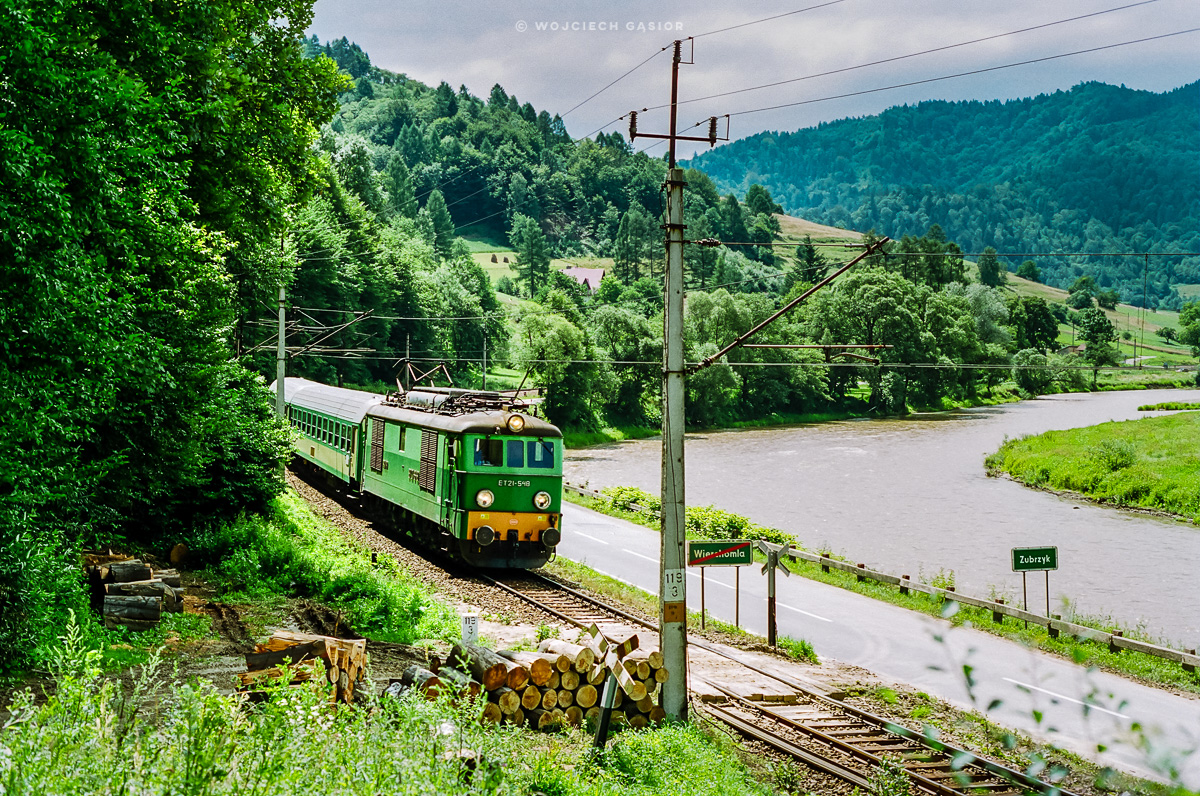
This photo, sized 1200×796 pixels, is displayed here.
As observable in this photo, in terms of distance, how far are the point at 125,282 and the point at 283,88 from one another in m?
7.99

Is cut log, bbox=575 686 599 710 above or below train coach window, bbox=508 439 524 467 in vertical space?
below

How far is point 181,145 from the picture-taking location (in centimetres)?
1270

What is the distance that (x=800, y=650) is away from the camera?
55.6ft

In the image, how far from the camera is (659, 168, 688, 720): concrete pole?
12227mm

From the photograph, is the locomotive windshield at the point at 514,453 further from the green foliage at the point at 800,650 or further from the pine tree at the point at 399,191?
the pine tree at the point at 399,191

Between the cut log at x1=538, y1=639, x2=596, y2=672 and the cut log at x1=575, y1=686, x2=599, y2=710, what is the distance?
25 centimetres

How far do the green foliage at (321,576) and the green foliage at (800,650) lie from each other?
5874mm

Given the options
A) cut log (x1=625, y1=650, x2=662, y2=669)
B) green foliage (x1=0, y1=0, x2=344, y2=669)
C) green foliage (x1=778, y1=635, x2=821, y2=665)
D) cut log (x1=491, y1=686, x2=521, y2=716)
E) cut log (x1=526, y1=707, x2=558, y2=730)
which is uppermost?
green foliage (x1=0, y1=0, x2=344, y2=669)

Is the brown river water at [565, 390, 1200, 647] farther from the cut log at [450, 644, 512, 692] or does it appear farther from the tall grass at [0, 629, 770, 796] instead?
the tall grass at [0, 629, 770, 796]

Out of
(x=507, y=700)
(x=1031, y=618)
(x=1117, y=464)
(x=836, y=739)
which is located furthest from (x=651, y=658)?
(x=1117, y=464)

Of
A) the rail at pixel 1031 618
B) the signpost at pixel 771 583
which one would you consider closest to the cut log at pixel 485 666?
the signpost at pixel 771 583

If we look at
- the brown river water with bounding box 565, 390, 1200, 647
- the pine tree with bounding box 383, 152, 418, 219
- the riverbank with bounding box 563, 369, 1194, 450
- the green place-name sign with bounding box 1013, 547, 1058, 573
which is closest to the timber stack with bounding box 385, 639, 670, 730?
the green place-name sign with bounding box 1013, 547, 1058, 573

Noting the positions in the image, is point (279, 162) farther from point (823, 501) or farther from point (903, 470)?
point (903, 470)

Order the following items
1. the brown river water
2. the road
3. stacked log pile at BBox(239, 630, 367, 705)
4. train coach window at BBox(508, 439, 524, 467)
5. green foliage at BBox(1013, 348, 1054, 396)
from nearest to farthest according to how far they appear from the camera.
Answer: stacked log pile at BBox(239, 630, 367, 705)
the road
train coach window at BBox(508, 439, 524, 467)
the brown river water
green foliage at BBox(1013, 348, 1054, 396)
